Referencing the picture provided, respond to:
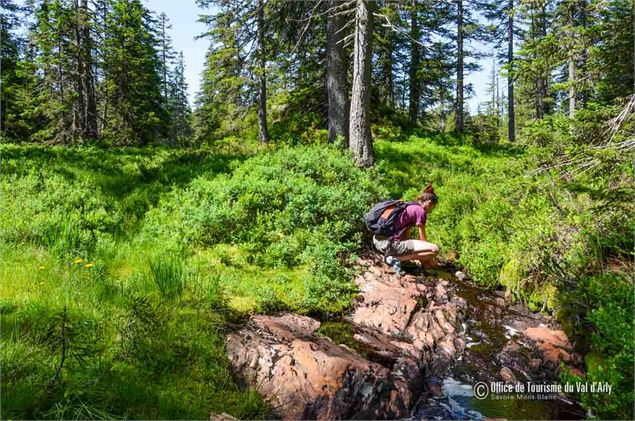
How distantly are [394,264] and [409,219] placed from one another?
878 millimetres

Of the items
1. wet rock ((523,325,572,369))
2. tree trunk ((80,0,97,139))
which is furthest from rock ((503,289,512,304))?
tree trunk ((80,0,97,139))

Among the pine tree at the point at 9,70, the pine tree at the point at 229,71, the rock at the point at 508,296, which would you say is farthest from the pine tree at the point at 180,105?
the rock at the point at 508,296

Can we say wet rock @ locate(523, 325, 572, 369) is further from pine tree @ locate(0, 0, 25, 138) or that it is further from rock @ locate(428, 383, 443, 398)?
pine tree @ locate(0, 0, 25, 138)

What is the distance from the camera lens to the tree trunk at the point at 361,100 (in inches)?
398

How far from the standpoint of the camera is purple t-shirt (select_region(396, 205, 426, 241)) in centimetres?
675

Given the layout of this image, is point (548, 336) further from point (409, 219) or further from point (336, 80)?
point (336, 80)

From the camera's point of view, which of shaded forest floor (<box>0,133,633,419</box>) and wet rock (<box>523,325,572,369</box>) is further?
wet rock (<box>523,325,572,369</box>)

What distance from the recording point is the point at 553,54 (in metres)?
7.24

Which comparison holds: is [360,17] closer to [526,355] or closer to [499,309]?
[499,309]

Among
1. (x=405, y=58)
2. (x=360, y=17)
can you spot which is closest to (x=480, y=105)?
(x=405, y=58)

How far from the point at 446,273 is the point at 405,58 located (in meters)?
21.6

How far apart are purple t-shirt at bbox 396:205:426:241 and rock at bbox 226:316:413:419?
3.04 meters

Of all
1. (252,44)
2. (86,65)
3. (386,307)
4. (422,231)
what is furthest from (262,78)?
(386,307)

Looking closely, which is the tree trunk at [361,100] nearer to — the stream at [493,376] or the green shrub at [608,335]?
the stream at [493,376]
